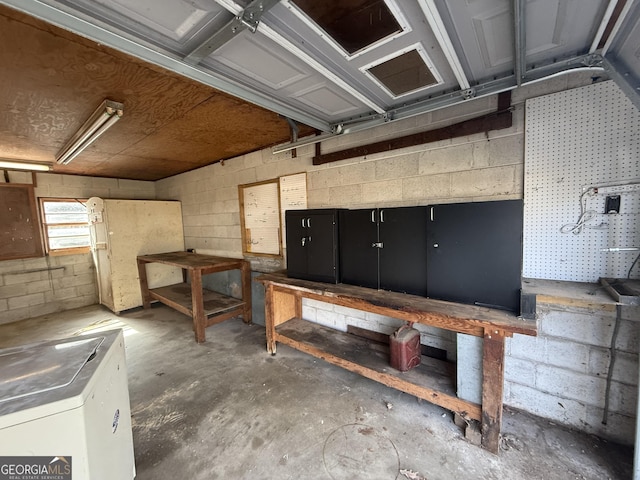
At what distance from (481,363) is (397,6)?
1812 mm

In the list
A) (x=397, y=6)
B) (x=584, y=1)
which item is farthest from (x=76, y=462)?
(x=584, y=1)

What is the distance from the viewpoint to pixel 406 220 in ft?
5.64

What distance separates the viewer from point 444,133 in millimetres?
1819

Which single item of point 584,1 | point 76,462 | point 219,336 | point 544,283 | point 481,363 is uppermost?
point 584,1

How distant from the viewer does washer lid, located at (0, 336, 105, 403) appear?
0.77m

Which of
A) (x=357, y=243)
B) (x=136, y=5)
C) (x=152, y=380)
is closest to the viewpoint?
(x=136, y=5)

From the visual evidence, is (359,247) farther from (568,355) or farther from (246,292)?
(246,292)

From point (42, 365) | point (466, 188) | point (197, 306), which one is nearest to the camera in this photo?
point (42, 365)

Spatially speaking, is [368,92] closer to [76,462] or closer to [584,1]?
[584,1]

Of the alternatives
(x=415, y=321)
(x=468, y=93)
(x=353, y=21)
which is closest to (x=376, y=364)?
(x=415, y=321)

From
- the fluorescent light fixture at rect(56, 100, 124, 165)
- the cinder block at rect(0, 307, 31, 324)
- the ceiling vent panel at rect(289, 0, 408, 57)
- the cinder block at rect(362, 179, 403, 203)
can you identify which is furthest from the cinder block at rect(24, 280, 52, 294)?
the ceiling vent panel at rect(289, 0, 408, 57)

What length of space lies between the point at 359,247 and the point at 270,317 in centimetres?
116

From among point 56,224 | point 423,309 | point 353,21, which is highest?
point 353,21

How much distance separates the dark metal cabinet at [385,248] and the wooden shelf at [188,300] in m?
1.82
